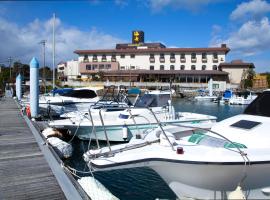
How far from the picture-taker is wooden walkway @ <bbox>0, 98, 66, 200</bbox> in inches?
262

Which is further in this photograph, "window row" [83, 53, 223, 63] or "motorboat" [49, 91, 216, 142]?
"window row" [83, 53, 223, 63]

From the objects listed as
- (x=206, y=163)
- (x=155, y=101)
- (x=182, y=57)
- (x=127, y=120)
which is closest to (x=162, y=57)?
(x=182, y=57)

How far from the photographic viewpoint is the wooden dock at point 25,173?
6645 mm

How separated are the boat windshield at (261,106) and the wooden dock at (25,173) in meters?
5.17

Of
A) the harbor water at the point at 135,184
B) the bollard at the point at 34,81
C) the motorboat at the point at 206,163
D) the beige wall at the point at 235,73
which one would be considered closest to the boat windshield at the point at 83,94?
the bollard at the point at 34,81

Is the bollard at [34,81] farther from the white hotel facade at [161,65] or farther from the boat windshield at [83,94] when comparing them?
the white hotel facade at [161,65]

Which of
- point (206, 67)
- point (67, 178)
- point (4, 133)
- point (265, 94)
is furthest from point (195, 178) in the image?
point (206, 67)

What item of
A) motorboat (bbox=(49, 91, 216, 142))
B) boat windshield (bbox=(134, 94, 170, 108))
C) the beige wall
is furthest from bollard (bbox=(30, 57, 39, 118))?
the beige wall

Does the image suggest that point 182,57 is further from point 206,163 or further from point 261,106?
point 206,163

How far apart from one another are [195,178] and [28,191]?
344cm

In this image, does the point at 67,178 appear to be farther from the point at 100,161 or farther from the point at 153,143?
the point at 153,143

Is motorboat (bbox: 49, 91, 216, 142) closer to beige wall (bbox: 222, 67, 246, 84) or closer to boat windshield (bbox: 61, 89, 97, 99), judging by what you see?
boat windshield (bbox: 61, 89, 97, 99)

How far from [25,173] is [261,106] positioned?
619 centimetres

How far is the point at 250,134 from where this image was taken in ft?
24.0
